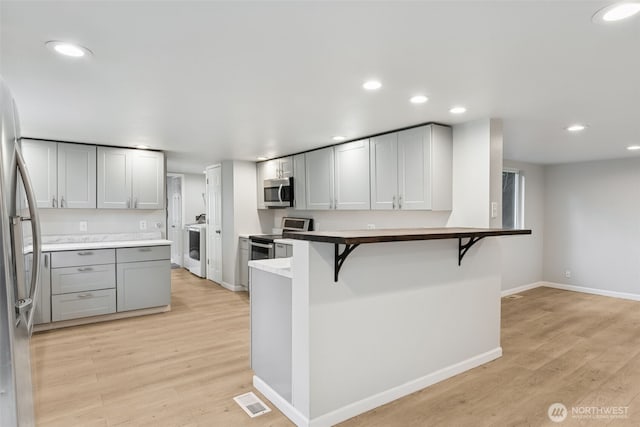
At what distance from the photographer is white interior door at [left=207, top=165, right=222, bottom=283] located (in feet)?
21.3

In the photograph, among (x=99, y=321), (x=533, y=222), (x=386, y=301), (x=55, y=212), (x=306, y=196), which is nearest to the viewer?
(x=386, y=301)

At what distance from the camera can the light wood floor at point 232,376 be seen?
92.9 inches

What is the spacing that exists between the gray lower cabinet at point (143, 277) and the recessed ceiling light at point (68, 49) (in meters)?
3.00

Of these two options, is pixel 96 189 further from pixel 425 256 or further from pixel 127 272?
pixel 425 256

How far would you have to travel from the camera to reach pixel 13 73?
2.25 meters

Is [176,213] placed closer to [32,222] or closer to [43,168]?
[43,168]

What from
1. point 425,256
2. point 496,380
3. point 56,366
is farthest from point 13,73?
point 496,380

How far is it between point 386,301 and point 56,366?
2.86 m

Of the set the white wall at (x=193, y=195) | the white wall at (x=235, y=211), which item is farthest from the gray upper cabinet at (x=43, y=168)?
the white wall at (x=193, y=195)

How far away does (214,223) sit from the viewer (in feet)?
21.9

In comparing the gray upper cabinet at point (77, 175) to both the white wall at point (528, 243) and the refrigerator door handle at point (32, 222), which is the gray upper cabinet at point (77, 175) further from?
the white wall at point (528, 243)

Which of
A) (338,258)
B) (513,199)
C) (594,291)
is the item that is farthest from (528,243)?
(338,258)

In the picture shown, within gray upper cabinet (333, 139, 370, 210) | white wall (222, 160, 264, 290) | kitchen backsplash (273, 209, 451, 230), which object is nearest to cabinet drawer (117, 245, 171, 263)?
white wall (222, 160, 264, 290)

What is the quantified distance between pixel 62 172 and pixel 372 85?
13.5 feet
